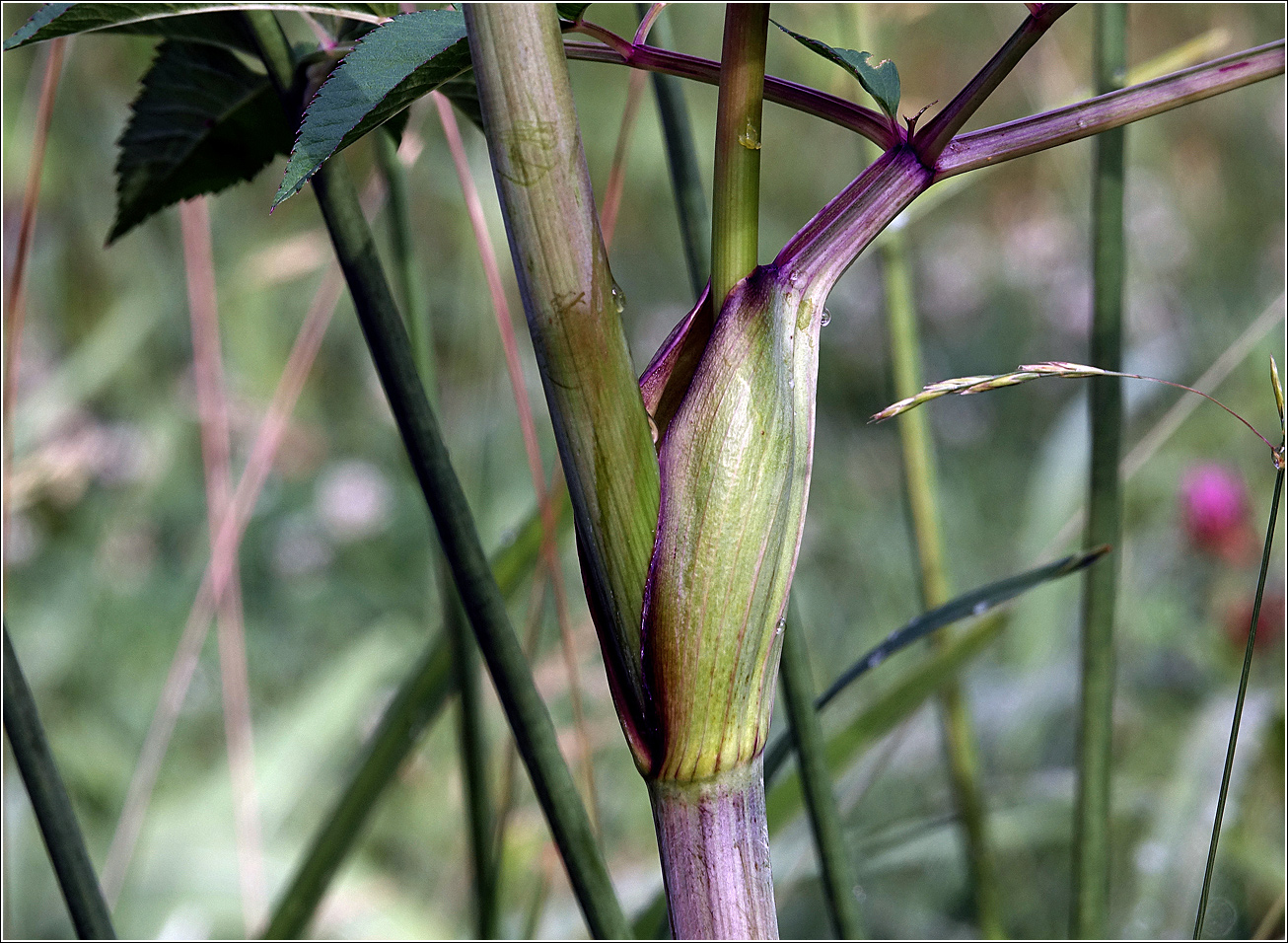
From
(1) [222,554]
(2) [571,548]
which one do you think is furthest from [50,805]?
(2) [571,548]

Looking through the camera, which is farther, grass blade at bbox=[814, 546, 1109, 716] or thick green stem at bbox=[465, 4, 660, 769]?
grass blade at bbox=[814, 546, 1109, 716]

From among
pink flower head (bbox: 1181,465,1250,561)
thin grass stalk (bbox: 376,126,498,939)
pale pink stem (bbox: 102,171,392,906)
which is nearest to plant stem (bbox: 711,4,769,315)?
A: thin grass stalk (bbox: 376,126,498,939)

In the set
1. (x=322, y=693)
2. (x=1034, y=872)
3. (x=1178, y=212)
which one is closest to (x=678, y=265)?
(x=1178, y=212)

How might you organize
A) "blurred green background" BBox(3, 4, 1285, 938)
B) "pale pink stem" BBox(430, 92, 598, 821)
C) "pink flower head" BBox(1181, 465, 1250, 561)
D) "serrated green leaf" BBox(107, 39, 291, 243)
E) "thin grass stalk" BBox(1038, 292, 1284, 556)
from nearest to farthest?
"serrated green leaf" BBox(107, 39, 291, 243)
"pale pink stem" BBox(430, 92, 598, 821)
"thin grass stalk" BBox(1038, 292, 1284, 556)
"blurred green background" BBox(3, 4, 1285, 938)
"pink flower head" BBox(1181, 465, 1250, 561)

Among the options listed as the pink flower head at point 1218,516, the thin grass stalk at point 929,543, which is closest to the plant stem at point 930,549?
the thin grass stalk at point 929,543

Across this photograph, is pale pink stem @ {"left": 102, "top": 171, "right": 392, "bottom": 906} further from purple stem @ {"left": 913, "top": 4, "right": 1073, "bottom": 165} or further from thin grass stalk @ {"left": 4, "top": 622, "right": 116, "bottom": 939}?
purple stem @ {"left": 913, "top": 4, "right": 1073, "bottom": 165}

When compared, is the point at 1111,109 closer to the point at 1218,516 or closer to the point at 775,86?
the point at 775,86

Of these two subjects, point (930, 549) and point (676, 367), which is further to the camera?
point (930, 549)
